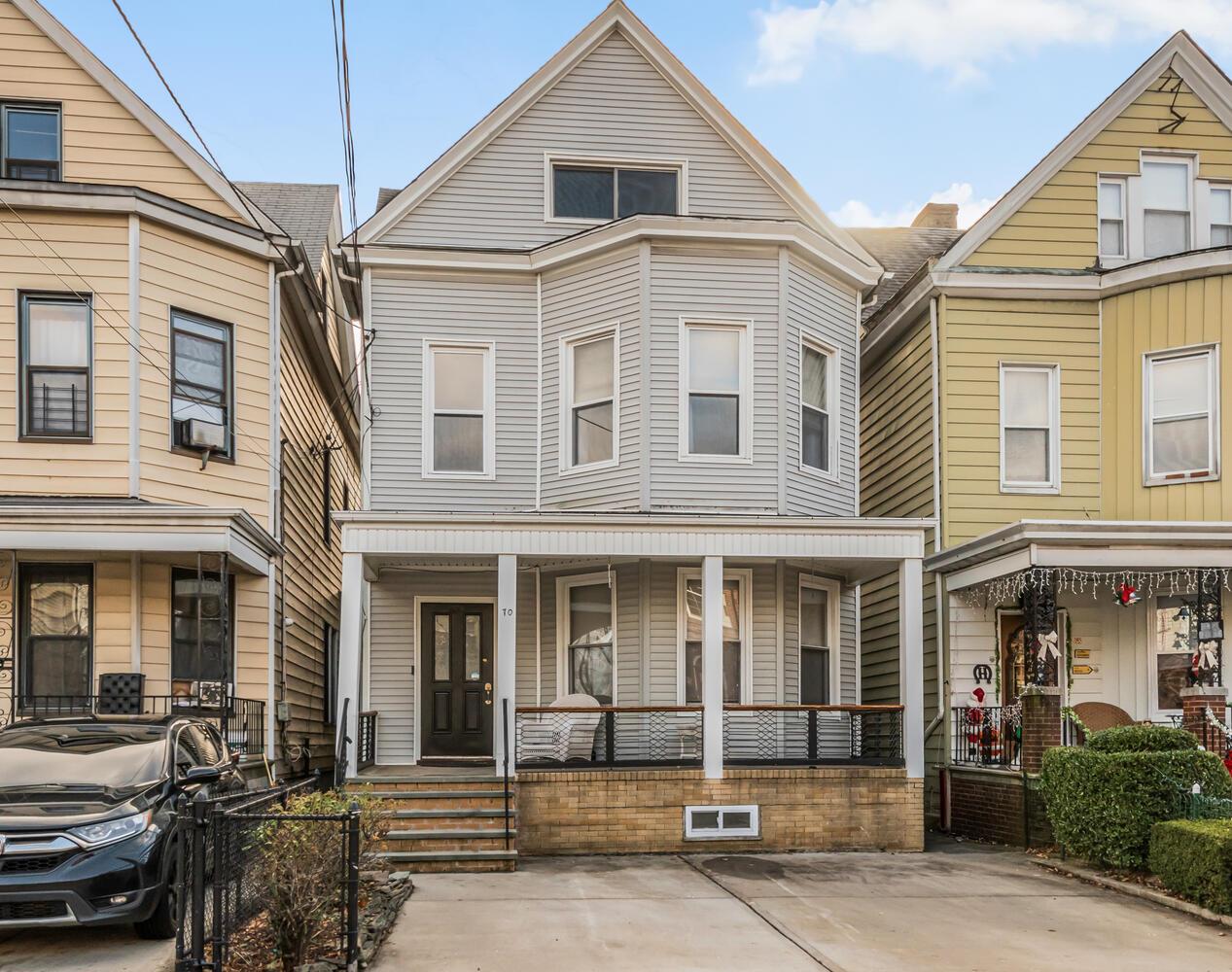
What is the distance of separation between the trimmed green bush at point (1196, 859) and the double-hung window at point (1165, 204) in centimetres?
868

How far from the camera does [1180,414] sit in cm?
1587

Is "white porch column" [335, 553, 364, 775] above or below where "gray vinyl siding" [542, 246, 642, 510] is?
below

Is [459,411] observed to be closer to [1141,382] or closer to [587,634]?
[587,634]

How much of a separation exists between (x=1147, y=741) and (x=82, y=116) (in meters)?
13.2

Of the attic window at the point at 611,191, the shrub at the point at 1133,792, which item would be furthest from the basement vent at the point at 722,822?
the attic window at the point at 611,191

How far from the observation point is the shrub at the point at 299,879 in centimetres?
768

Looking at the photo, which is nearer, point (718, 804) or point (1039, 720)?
point (718, 804)

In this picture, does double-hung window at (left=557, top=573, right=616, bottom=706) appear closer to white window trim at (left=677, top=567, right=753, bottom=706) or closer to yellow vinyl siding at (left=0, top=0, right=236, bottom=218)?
white window trim at (left=677, top=567, right=753, bottom=706)

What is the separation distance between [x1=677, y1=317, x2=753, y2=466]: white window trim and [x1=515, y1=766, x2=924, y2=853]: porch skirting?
12.1 ft

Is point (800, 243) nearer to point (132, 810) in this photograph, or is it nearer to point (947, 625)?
point (947, 625)

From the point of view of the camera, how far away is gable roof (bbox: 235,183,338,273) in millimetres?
19422

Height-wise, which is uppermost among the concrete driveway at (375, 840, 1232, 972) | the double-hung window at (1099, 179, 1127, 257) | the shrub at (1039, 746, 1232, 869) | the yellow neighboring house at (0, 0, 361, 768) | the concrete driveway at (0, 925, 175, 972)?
the double-hung window at (1099, 179, 1127, 257)

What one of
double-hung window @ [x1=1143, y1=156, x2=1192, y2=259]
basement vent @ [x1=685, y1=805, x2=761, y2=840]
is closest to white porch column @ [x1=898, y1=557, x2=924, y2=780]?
basement vent @ [x1=685, y1=805, x2=761, y2=840]

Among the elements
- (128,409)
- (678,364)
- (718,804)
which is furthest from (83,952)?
(678,364)
